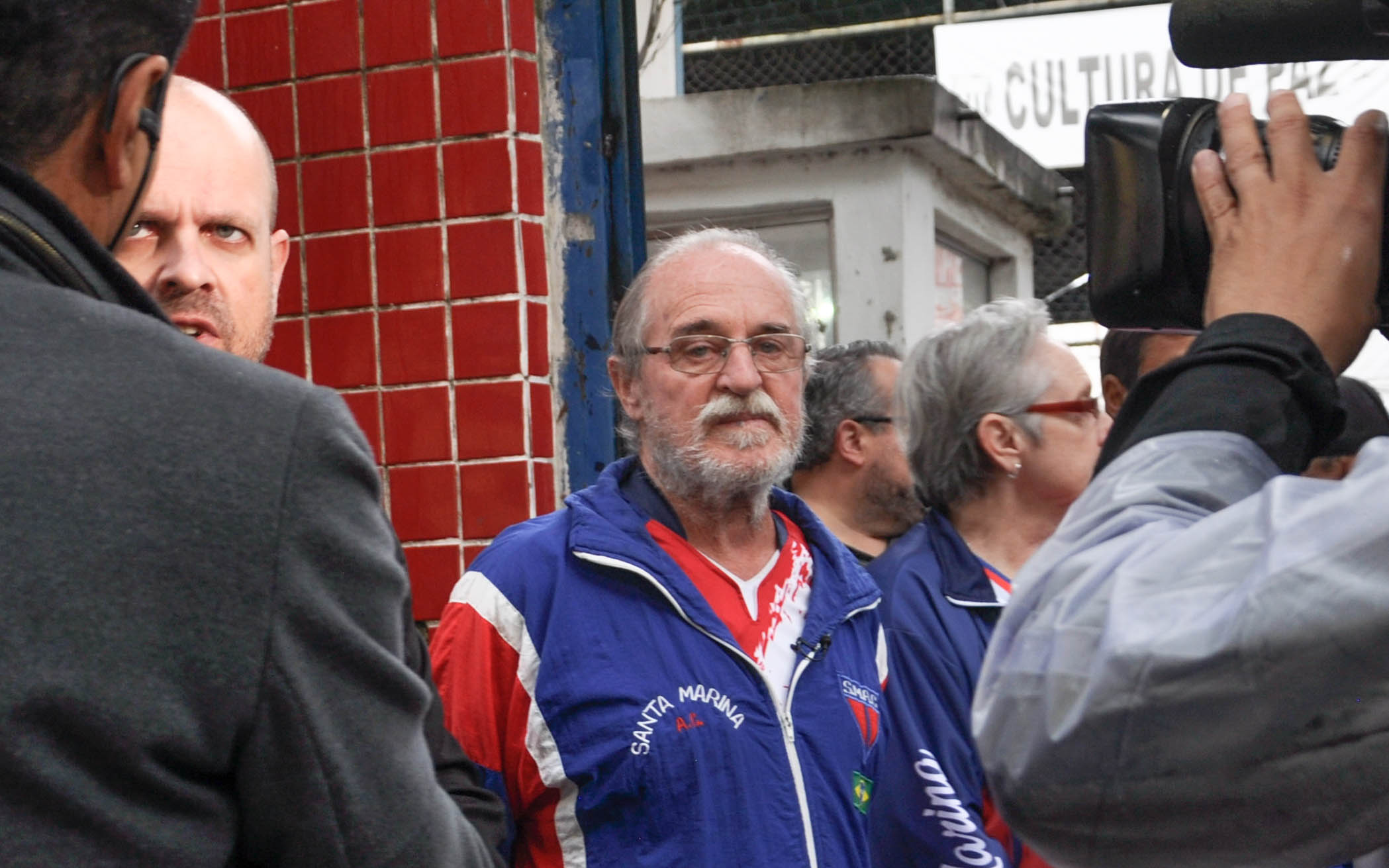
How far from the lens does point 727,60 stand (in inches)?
440

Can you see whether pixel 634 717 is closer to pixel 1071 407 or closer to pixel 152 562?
pixel 152 562

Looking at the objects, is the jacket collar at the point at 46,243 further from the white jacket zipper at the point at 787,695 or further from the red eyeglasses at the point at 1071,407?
the red eyeglasses at the point at 1071,407

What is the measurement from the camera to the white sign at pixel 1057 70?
922 cm

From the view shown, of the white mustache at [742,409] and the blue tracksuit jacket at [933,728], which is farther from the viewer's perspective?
the white mustache at [742,409]

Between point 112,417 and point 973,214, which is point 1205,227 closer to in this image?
point 112,417

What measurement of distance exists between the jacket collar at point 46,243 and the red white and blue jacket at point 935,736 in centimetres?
174

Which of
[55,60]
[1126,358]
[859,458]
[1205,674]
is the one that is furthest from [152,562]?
[859,458]

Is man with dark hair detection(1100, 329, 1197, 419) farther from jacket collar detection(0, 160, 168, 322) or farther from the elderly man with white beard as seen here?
jacket collar detection(0, 160, 168, 322)

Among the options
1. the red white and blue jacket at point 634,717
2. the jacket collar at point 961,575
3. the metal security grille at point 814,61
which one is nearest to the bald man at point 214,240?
the red white and blue jacket at point 634,717

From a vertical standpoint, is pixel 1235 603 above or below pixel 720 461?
above

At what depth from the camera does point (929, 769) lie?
2512 mm

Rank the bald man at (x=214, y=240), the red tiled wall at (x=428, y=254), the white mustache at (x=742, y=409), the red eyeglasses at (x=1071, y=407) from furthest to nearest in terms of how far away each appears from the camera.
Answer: the red eyeglasses at (x=1071, y=407)
the red tiled wall at (x=428, y=254)
the white mustache at (x=742, y=409)
the bald man at (x=214, y=240)

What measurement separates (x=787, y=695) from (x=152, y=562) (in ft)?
4.88

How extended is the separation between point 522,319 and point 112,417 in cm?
204
